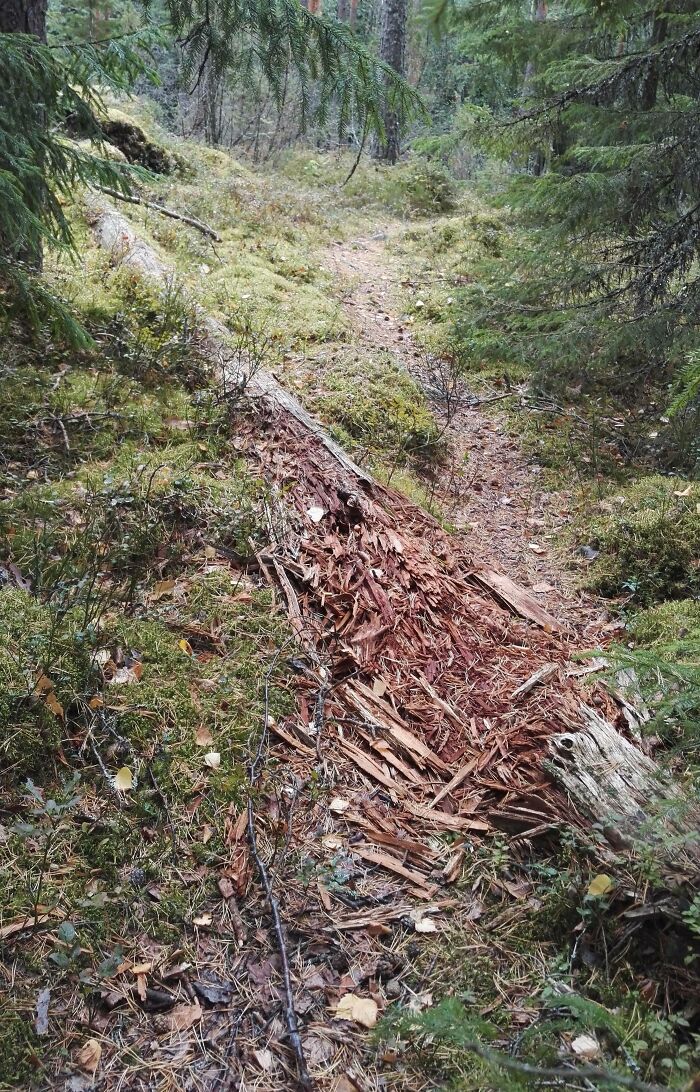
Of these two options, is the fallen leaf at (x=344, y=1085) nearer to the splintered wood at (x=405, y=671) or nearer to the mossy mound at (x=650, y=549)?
the splintered wood at (x=405, y=671)

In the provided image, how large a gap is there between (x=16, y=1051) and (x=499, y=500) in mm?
4848

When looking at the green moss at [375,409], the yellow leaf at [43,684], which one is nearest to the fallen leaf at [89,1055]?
the yellow leaf at [43,684]

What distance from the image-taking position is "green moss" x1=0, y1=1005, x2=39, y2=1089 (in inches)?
75.3

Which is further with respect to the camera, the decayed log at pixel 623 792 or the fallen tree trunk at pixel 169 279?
the fallen tree trunk at pixel 169 279

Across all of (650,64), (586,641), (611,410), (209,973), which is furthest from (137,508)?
(650,64)

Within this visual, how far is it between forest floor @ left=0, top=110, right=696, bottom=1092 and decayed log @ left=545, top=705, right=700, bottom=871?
104mm

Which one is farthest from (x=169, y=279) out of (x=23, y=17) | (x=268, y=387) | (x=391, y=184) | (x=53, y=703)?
(x=391, y=184)

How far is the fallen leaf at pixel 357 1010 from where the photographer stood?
A: 2.21 metres

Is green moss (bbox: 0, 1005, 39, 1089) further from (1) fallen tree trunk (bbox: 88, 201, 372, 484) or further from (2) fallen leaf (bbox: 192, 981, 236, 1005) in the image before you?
(1) fallen tree trunk (bbox: 88, 201, 372, 484)

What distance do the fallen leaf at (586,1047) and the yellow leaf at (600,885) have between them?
44 cm

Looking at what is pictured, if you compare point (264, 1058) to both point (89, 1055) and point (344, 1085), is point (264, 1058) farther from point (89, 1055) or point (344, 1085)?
point (89, 1055)

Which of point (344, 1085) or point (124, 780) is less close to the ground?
point (124, 780)

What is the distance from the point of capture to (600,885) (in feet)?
7.95

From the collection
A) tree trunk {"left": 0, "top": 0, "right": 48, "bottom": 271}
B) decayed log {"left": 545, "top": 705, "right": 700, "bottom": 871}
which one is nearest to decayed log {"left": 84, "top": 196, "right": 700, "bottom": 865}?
decayed log {"left": 545, "top": 705, "right": 700, "bottom": 871}
